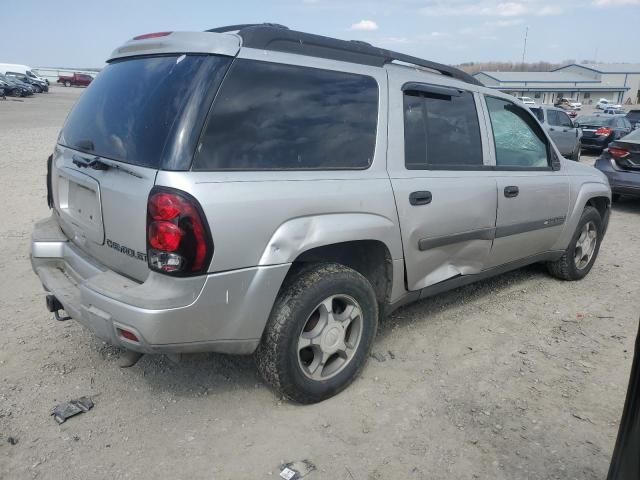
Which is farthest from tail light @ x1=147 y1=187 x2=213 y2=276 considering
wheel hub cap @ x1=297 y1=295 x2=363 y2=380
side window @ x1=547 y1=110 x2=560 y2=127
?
side window @ x1=547 y1=110 x2=560 y2=127

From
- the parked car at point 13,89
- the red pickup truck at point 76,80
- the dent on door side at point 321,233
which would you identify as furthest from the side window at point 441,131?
the red pickup truck at point 76,80

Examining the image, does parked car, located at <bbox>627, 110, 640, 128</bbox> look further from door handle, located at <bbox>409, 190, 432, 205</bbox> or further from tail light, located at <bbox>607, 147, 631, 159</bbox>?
door handle, located at <bbox>409, 190, 432, 205</bbox>

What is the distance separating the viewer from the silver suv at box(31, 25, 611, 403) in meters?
2.39

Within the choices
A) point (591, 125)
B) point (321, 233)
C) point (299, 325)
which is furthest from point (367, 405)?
point (591, 125)

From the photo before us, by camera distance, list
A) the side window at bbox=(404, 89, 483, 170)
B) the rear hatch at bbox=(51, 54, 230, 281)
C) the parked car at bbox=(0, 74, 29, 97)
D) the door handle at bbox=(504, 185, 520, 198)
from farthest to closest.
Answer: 1. the parked car at bbox=(0, 74, 29, 97)
2. the door handle at bbox=(504, 185, 520, 198)
3. the side window at bbox=(404, 89, 483, 170)
4. the rear hatch at bbox=(51, 54, 230, 281)

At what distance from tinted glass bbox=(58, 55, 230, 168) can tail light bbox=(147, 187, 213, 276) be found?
20 centimetres

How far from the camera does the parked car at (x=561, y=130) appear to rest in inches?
595

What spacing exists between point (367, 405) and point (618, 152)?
7.92 metres

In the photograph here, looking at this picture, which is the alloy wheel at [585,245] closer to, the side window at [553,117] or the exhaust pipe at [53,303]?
the exhaust pipe at [53,303]

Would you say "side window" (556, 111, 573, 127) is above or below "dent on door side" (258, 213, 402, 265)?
below

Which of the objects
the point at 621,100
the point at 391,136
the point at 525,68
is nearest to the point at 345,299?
the point at 391,136

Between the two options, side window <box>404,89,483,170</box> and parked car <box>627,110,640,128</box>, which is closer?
side window <box>404,89,483,170</box>

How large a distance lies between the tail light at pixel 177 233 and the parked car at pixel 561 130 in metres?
14.5

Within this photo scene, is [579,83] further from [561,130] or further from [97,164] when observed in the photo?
[97,164]
